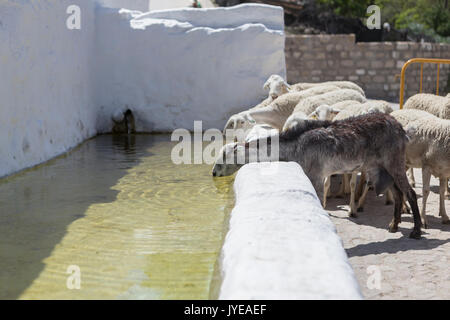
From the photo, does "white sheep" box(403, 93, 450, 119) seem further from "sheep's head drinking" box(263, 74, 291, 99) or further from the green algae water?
"sheep's head drinking" box(263, 74, 291, 99)

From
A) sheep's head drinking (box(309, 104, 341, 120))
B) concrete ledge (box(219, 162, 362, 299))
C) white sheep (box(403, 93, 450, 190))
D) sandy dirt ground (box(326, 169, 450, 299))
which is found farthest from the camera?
white sheep (box(403, 93, 450, 190))

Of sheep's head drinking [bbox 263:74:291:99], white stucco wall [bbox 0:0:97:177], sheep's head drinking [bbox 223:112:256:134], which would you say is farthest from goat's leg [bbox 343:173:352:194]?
white stucco wall [bbox 0:0:97:177]

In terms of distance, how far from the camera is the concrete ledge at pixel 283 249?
232 centimetres

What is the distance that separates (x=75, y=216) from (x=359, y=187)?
306cm

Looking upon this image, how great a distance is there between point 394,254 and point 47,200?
10.6 ft

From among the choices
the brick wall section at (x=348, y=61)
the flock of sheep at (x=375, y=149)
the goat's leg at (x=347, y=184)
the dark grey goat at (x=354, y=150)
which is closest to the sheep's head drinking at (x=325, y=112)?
the goat's leg at (x=347, y=184)

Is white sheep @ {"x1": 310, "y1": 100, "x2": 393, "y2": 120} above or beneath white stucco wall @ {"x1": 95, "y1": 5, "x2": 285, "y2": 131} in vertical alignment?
beneath

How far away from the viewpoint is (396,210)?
4848 millimetres

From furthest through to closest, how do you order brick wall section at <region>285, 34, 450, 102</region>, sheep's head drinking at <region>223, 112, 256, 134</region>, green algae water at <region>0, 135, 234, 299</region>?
brick wall section at <region>285, 34, 450, 102</region> < sheep's head drinking at <region>223, 112, 256, 134</region> < green algae water at <region>0, 135, 234, 299</region>

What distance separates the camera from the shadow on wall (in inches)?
137

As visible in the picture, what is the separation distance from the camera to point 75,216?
15.4 ft

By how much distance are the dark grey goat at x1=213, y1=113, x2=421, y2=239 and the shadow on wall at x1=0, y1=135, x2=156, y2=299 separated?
191 centimetres

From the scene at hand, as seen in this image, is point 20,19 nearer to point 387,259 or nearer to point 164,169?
point 164,169
